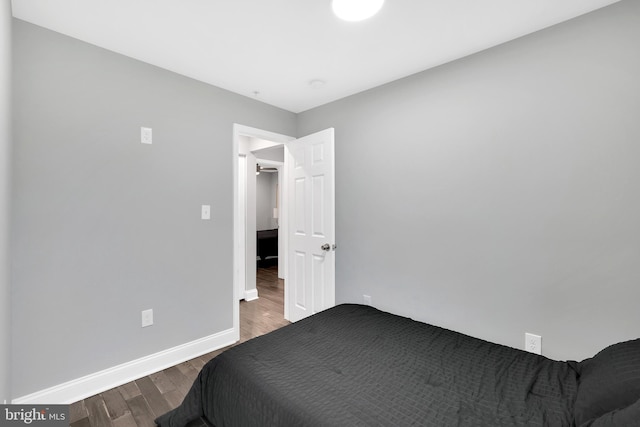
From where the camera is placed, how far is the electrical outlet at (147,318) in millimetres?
2174

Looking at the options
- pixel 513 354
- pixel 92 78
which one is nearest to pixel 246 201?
pixel 92 78

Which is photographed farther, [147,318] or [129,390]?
[147,318]

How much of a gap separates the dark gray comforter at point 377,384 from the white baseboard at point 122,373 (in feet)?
2.25

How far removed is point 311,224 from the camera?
2.97 meters

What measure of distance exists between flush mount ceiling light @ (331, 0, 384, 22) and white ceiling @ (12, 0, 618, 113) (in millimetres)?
49

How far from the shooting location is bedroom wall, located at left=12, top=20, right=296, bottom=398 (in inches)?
68.0

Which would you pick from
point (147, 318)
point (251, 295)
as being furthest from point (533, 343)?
point (251, 295)

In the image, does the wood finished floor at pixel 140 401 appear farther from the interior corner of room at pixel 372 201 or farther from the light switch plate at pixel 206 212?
the light switch plate at pixel 206 212

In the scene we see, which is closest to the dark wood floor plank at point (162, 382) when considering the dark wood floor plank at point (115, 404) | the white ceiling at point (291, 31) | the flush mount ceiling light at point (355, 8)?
the dark wood floor plank at point (115, 404)

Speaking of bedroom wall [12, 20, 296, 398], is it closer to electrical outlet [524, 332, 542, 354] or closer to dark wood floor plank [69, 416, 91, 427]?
dark wood floor plank [69, 416, 91, 427]

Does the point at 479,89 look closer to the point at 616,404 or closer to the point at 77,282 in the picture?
the point at 616,404

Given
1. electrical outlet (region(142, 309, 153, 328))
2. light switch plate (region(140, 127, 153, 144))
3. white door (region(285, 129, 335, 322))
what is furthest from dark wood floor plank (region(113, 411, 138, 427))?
light switch plate (region(140, 127, 153, 144))

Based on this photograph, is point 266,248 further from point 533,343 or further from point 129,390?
point 533,343

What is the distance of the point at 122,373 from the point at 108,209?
4.01ft
